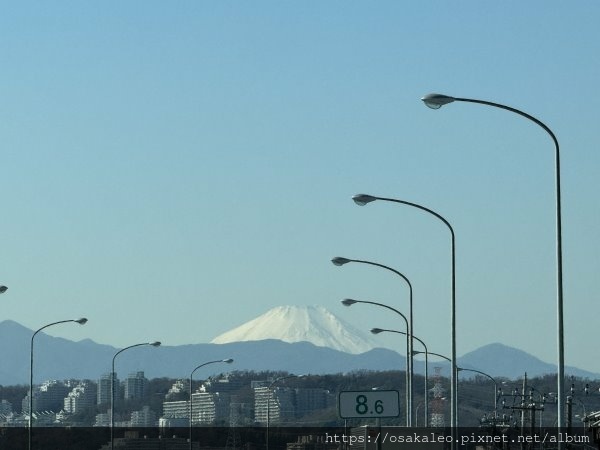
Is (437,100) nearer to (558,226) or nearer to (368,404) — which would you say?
(558,226)

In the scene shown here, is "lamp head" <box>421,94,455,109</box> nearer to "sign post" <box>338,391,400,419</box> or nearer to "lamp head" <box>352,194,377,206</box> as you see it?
"sign post" <box>338,391,400,419</box>

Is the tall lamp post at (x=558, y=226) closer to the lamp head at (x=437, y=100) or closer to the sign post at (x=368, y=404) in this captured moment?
the lamp head at (x=437, y=100)

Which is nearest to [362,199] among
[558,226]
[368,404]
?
[368,404]

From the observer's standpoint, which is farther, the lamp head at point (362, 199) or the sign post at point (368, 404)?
the lamp head at point (362, 199)

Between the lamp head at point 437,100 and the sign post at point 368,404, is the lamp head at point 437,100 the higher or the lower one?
the higher one

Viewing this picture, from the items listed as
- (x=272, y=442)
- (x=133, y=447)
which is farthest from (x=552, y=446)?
(x=272, y=442)

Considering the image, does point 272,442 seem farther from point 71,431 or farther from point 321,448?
point 321,448

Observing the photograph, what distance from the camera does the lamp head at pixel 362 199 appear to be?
5028 cm

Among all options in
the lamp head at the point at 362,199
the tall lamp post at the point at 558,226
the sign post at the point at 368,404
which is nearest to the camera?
the tall lamp post at the point at 558,226

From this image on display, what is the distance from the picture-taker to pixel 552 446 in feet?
303

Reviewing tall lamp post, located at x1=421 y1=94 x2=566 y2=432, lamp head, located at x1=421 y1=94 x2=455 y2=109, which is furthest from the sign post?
lamp head, located at x1=421 y1=94 x2=455 y2=109

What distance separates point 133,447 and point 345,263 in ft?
233

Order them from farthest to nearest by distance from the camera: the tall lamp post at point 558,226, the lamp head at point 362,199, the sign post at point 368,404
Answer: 1. the lamp head at point 362,199
2. the sign post at point 368,404
3. the tall lamp post at point 558,226

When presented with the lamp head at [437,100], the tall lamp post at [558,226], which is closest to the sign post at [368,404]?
the tall lamp post at [558,226]
